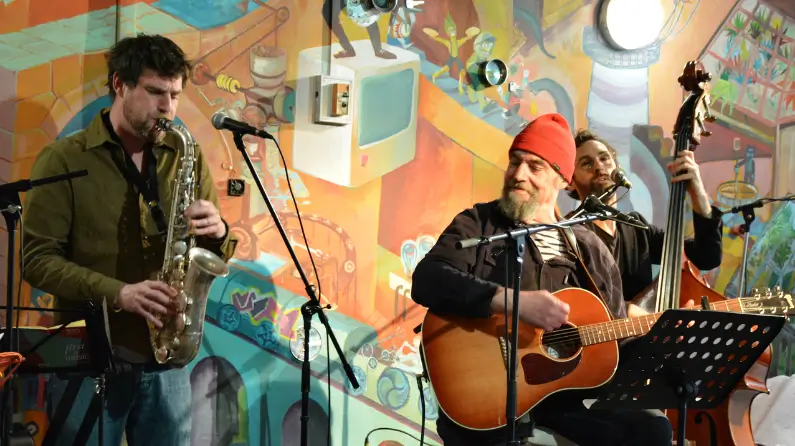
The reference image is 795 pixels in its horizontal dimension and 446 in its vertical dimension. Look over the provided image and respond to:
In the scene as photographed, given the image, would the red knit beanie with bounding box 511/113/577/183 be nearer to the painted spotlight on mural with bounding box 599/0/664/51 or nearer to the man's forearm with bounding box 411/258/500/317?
the man's forearm with bounding box 411/258/500/317

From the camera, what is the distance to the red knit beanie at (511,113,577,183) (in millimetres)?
3758

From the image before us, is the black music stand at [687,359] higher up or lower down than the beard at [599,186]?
higher up

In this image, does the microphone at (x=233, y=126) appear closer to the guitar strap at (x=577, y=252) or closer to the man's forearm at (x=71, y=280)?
the man's forearm at (x=71, y=280)

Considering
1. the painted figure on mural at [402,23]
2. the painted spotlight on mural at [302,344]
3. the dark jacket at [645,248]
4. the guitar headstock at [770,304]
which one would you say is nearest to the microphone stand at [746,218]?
the dark jacket at [645,248]

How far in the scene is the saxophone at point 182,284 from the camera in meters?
3.29

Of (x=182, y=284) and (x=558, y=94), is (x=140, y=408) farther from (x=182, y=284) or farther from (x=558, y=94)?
(x=558, y=94)

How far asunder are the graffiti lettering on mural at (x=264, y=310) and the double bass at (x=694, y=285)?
1712mm

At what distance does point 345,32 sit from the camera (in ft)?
15.3

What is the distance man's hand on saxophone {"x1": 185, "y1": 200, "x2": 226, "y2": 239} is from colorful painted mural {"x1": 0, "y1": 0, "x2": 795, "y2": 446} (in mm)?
858

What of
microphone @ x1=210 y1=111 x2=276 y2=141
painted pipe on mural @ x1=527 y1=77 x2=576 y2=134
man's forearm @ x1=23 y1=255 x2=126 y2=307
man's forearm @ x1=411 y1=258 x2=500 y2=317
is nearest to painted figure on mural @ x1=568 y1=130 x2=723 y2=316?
painted pipe on mural @ x1=527 y1=77 x2=576 y2=134

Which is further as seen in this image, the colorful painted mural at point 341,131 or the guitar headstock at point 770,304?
the colorful painted mural at point 341,131

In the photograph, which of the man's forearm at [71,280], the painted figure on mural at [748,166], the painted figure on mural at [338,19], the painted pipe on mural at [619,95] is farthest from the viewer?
the painted figure on mural at [748,166]

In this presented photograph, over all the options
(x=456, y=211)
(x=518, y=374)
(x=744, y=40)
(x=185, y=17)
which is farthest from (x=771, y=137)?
(x=185, y=17)

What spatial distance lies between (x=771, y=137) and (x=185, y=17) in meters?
4.20
